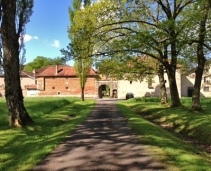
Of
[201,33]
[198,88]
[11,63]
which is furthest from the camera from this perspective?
[198,88]

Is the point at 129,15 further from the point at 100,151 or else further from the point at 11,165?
the point at 11,165

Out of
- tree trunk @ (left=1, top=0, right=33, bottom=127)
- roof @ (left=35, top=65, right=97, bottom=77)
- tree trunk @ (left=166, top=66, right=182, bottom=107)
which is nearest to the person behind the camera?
tree trunk @ (left=1, top=0, right=33, bottom=127)

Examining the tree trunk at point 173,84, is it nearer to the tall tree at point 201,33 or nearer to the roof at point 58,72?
the tall tree at point 201,33

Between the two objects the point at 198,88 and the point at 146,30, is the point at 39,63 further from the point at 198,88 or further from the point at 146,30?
the point at 198,88

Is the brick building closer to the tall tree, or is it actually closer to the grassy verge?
the tall tree

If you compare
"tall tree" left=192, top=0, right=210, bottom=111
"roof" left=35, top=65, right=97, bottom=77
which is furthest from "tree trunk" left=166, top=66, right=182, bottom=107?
"roof" left=35, top=65, right=97, bottom=77

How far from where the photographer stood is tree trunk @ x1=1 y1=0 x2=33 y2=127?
11.4m

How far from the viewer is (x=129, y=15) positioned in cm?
1941

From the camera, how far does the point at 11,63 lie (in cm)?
1151

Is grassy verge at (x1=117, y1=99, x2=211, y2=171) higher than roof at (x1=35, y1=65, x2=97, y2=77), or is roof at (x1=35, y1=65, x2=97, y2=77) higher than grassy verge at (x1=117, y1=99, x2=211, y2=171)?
roof at (x1=35, y1=65, x2=97, y2=77)

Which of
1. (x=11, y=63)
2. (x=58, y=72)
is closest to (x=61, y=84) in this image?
(x=58, y=72)

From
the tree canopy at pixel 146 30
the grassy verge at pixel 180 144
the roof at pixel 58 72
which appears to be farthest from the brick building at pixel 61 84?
the grassy verge at pixel 180 144

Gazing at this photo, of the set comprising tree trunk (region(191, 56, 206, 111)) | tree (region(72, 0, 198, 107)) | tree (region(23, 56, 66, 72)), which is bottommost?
tree trunk (region(191, 56, 206, 111))

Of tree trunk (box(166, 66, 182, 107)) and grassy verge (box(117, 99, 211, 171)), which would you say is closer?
grassy verge (box(117, 99, 211, 171))
